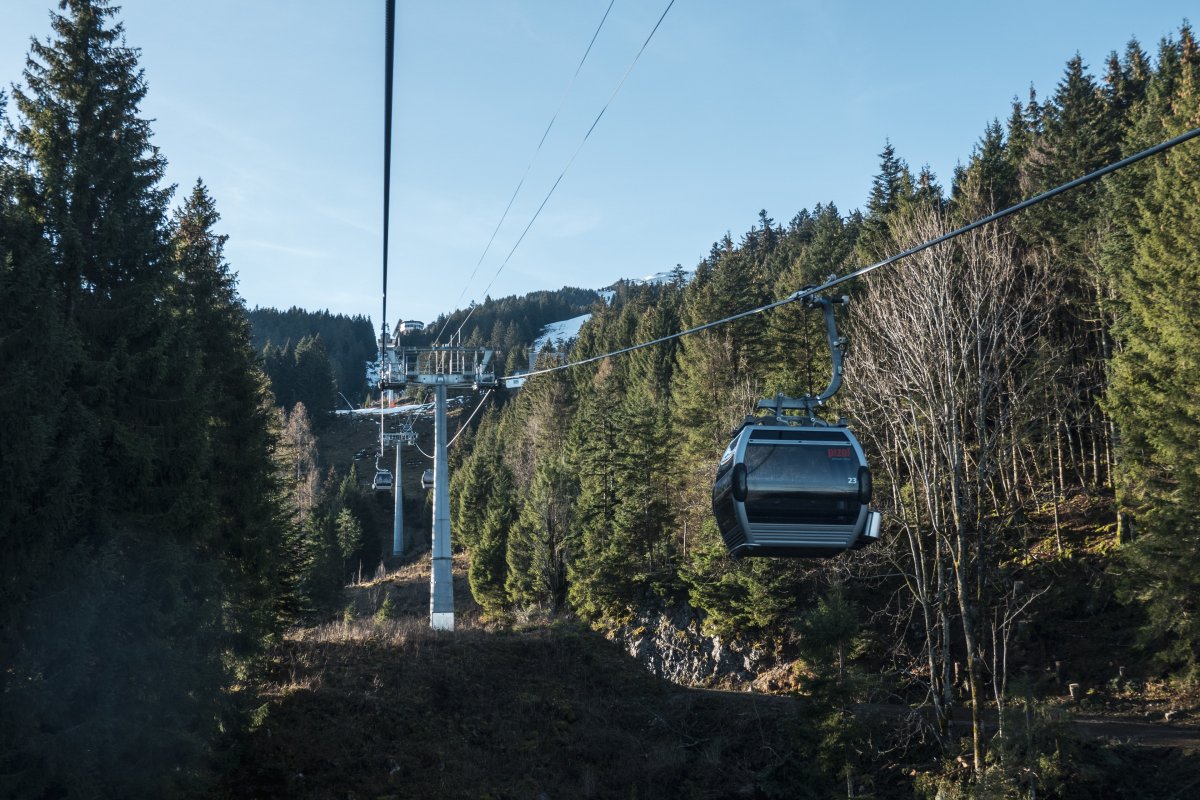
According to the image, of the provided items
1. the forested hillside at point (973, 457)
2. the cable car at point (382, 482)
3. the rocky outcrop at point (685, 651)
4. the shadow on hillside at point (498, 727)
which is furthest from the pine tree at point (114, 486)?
the cable car at point (382, 482)

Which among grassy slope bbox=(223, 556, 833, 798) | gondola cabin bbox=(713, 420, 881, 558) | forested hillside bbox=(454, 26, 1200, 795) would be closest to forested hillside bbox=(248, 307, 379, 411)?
forested hillside bbox=(454, 26, 1200, 795)

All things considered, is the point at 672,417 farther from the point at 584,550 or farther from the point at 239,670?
the point at 239,670

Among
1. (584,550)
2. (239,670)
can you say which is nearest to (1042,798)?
(239,670)

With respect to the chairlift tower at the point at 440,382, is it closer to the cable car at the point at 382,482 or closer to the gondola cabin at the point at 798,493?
the gondola cabin at the point at 798,493

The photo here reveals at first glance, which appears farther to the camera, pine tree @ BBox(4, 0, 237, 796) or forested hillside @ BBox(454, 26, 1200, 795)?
forested hillside @ BBox(454, 26, 1200, 795)

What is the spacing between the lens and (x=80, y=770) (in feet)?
38.0

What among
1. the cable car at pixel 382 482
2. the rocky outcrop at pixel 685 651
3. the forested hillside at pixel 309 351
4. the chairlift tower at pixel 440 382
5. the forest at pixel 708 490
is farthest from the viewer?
the forested hillside at pixel 309 351

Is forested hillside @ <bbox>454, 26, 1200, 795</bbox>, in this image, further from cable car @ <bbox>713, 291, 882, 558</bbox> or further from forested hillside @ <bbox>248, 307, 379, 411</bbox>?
forested hillside @ <bbox>248, 307, 379, 411</bbox>

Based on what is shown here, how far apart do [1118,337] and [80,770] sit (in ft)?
97.5

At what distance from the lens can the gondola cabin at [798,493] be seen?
9.74 m

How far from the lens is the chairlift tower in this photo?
26.4 metres

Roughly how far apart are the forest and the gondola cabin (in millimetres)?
9201

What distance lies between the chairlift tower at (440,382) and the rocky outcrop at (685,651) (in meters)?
8.24

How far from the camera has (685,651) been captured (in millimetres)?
33812
